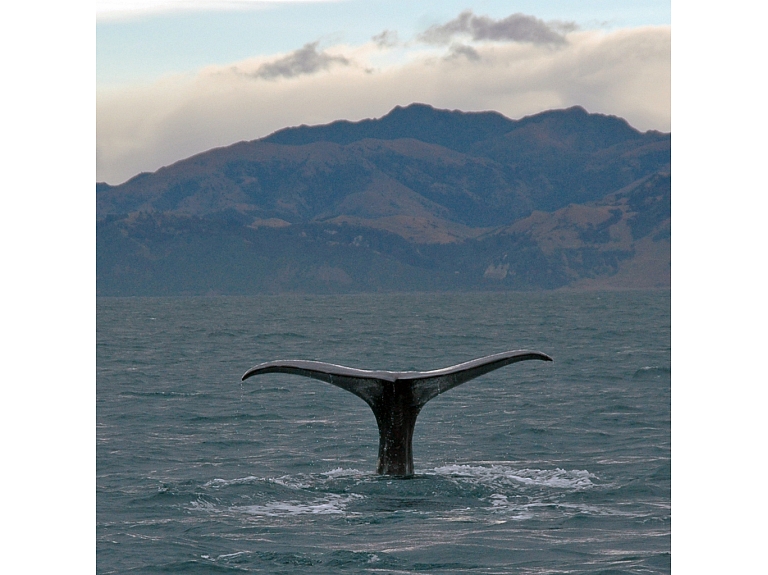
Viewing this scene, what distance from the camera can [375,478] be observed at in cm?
1562

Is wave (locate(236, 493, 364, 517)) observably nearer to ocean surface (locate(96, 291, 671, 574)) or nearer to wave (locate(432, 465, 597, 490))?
ocean surface (locate(96, 291, 671, 574))

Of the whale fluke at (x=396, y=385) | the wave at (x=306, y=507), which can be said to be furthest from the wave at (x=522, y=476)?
the wave at (x=306, y=507)

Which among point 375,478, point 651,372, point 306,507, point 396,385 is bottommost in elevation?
point 306,507

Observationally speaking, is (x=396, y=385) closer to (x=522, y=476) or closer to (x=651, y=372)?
(x=522, y=476)

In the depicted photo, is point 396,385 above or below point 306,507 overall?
above

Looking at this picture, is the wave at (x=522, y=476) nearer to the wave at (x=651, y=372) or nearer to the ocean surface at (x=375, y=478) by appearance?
the ocean surface at (x=375, y=478)

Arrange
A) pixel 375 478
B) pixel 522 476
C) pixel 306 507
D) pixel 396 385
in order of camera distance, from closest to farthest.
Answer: pixel 306 507
pixel 396 385
pixel 375 478
pixel 522 476

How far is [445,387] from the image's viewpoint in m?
14.9

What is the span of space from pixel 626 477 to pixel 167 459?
7.27 meters

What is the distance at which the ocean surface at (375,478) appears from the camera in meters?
12.1

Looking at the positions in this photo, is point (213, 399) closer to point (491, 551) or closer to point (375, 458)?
point (375, 458)

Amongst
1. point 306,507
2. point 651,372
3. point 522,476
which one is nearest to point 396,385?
point 306,507
